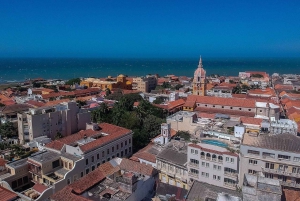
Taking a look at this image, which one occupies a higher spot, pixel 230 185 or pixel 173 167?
pixel 173 167

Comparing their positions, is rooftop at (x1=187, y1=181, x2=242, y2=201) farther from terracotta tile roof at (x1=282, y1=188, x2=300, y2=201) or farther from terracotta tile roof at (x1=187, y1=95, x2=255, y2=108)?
terracotta tile roof at (x1=187, y1=95, x2=255, y2=108)

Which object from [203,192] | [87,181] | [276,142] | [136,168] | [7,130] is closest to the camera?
[203,192]

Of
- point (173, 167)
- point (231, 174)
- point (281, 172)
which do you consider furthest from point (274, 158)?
point (173, 167)

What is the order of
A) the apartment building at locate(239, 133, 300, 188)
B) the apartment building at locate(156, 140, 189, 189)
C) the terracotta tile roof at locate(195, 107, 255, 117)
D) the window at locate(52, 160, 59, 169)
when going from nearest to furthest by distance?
the apartment building at locate(239, 133, 300, 188) → the apartment building at locate(156, 140, 189, 189) → the window at locate(52, 160, 59, 169) → the terracotta tile roof at locate(195, 107, 255, 117)

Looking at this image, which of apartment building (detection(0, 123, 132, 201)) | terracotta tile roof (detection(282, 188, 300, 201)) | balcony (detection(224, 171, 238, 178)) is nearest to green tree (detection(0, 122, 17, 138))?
apartment building (detection(0, 123, 132, 201))

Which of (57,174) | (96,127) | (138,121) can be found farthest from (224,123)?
(57,174)

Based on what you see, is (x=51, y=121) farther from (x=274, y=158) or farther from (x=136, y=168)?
(x=274, y=158)

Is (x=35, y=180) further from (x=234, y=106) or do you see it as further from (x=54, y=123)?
(x=234, y=106)
